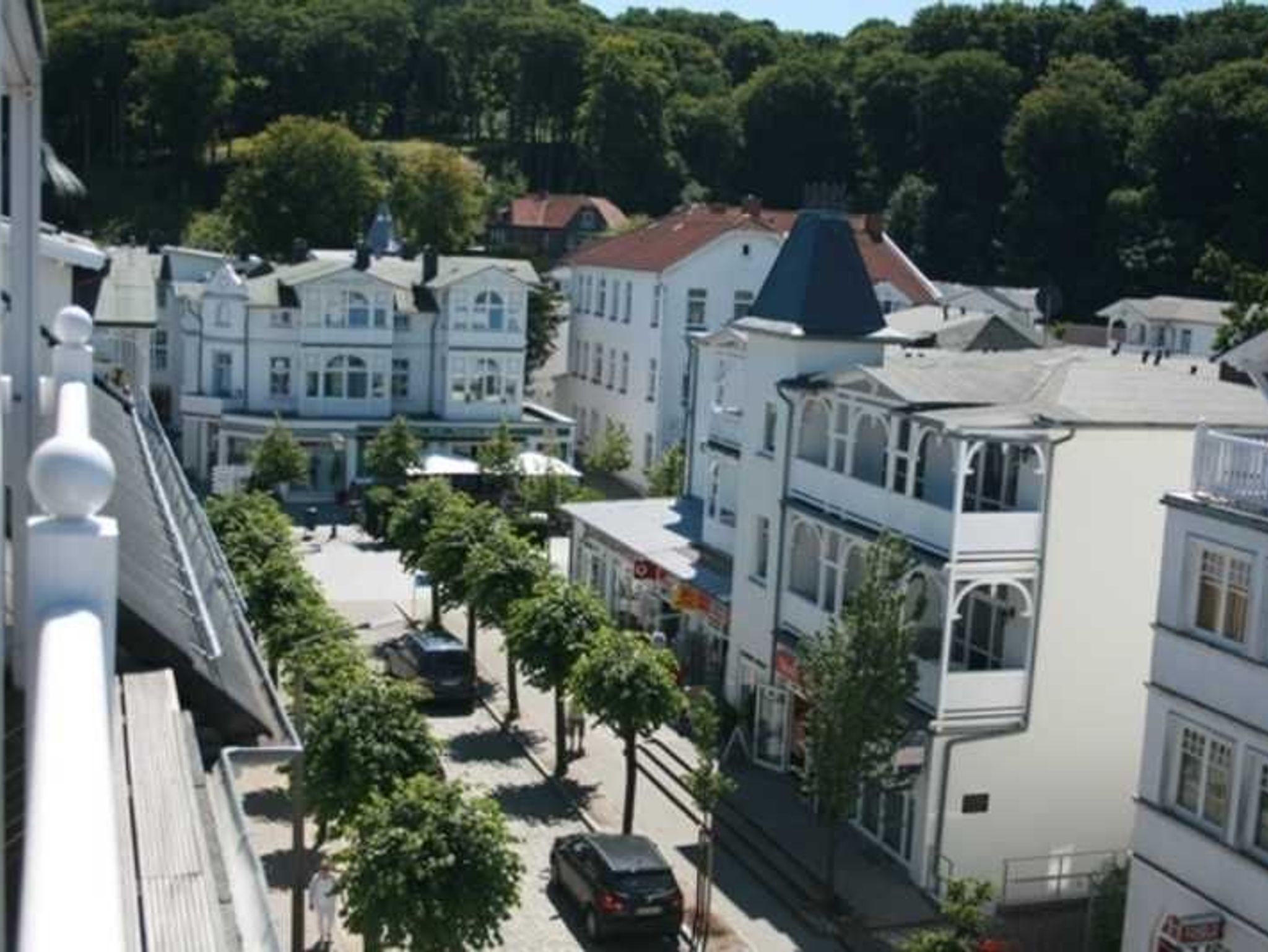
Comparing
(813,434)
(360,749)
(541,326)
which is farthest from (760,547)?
(541,326)

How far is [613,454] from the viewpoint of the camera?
2056 inches

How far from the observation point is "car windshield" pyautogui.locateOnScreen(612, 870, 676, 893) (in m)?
20.2

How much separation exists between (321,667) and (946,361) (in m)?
11.1

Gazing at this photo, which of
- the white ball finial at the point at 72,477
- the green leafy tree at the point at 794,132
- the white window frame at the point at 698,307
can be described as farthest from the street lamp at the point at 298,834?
the green leafy tree at the point at 794,132

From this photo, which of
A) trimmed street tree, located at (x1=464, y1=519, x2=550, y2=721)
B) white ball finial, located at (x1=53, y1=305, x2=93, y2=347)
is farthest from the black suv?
white ball finial, located at (x1=53, y1=305, x2=93, y2=347)

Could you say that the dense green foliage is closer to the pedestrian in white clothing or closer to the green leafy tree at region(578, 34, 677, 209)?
the green leafy tree at region(578, 34, 677, 209)

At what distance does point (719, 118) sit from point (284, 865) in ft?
280

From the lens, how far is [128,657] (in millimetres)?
5242

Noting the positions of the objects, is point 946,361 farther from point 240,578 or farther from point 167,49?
point 167,49

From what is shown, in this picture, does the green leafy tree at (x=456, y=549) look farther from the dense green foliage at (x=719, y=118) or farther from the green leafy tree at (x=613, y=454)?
the dense green foliage at (x=719, y=118)

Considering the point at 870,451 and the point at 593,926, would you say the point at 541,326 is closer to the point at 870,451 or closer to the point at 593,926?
the point at 870,451

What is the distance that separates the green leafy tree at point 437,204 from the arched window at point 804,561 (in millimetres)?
56769

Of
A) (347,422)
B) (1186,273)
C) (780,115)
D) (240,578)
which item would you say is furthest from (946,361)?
(780,115)

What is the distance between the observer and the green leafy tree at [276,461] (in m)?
47.4
